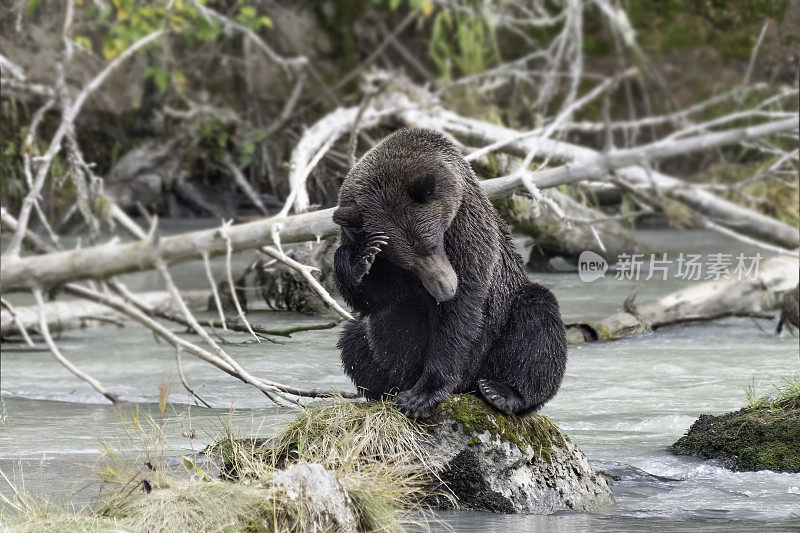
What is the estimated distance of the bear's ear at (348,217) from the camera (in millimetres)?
4012

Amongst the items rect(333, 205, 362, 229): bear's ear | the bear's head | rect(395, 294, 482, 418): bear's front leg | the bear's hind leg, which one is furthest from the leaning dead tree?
the bear's hind leg

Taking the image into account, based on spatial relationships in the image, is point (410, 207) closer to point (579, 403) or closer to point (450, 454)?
point (450, 454)

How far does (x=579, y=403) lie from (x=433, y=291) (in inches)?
101

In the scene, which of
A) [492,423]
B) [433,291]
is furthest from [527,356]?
[433,291]

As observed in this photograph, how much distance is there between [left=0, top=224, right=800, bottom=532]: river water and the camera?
14.2 ft

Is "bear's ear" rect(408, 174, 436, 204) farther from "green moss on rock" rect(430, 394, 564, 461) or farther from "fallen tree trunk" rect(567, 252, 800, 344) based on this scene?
"fallen tree trunk" rect(567, 252, 800, 344)

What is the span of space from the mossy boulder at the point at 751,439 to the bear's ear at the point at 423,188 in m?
2.22

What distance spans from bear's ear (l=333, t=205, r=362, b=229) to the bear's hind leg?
3.02ft

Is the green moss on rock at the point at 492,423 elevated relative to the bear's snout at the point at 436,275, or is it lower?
lower

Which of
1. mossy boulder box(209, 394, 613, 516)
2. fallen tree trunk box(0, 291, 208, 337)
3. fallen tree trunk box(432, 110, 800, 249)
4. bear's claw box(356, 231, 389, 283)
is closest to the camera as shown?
fallen tree trunk box(432, 110, 800, 249)

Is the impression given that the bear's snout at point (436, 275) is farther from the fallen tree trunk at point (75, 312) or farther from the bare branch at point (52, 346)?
the fallen tree trunk at point (75, 312)

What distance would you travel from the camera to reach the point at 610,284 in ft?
29.1

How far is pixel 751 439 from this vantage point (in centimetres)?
512

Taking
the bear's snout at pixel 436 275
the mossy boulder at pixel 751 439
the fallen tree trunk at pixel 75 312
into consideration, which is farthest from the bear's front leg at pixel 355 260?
the fallen tree trunk at pixel 75 312
